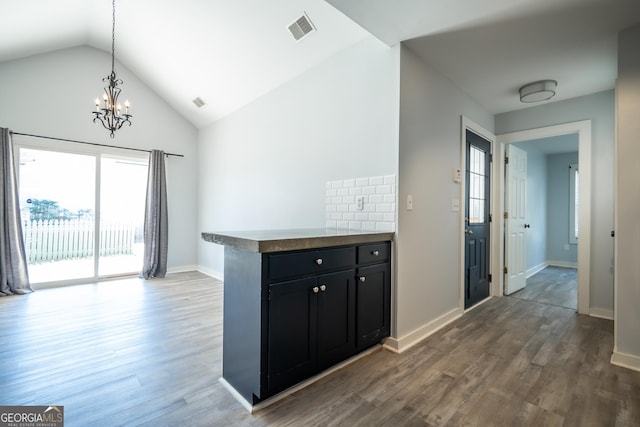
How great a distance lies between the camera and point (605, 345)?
2586mm

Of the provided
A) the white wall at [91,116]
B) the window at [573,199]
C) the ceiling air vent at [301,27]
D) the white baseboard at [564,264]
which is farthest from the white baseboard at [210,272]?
the window at [573,199]

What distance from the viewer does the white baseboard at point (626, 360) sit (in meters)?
2.17

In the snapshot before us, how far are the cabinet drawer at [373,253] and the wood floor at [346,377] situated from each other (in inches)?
31.0

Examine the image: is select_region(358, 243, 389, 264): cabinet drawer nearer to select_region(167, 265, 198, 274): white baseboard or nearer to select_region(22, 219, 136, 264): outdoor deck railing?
select_region(167, 265, 198, 274): white baseboard

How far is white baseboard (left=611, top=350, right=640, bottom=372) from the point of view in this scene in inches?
85.4

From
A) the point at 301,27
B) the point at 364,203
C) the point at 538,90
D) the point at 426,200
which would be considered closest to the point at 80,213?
the point at 301,27

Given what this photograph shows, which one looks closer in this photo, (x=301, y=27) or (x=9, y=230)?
(x=301, y=27)

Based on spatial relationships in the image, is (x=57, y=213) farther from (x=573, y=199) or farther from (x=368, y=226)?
(x=573, y=199)

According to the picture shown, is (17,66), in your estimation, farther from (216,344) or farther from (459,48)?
(459,48)

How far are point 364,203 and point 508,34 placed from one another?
69.6 inches

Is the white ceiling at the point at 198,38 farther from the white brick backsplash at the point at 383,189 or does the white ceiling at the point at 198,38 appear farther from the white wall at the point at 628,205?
the white wall at the point at 628,205

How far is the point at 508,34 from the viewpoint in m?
2.35

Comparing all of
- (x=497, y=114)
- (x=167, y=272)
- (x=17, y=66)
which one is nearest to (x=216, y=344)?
(x=167, y=272)
